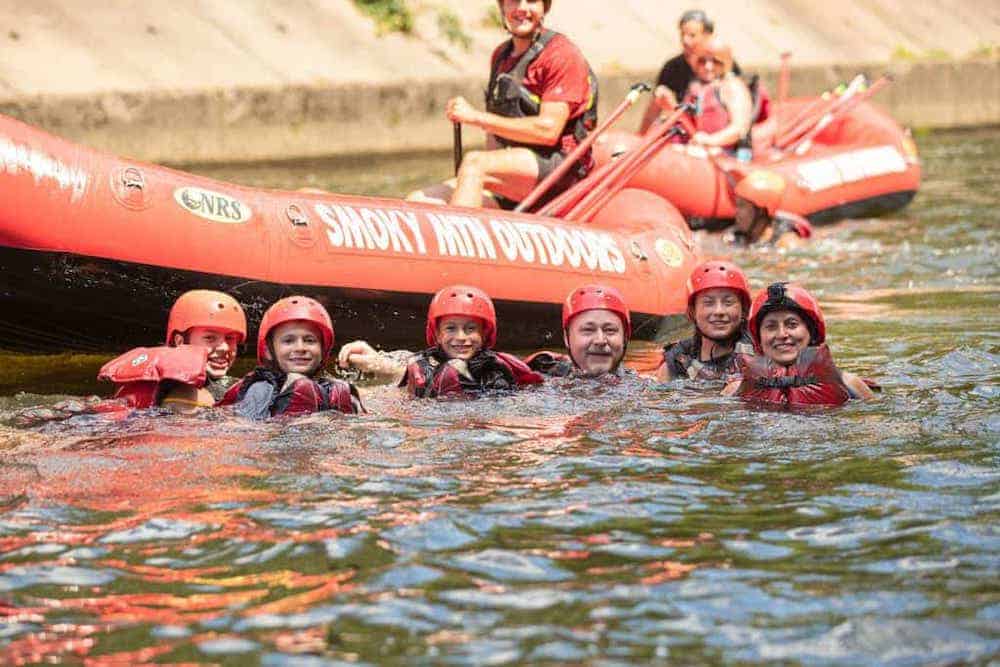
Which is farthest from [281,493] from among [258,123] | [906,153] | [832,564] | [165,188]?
[258,123]

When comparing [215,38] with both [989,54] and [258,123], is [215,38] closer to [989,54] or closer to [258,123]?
[258,123]

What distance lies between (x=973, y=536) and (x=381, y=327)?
379cm

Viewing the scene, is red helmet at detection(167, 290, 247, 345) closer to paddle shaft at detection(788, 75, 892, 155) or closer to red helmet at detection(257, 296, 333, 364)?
red helmet at detection(257, 296, 333, 364)

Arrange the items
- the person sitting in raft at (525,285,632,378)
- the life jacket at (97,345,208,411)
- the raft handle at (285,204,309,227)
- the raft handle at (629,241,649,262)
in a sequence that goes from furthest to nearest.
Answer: the raft handle at (629,241,649,262) < the raft handle at (285,204,309,227) < the person sitting in raft at (525,285,632,378) < the life jacket at (97,345,208,411)

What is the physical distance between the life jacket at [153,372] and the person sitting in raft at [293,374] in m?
0.21

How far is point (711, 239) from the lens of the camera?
12.4m

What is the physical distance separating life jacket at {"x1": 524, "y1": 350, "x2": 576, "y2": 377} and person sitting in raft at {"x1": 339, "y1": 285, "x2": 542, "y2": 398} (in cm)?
16

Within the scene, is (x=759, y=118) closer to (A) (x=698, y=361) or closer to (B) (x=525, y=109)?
(B) (x=525, y=109)

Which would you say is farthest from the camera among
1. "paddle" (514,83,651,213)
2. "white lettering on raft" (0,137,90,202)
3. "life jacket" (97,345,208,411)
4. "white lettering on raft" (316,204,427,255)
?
"paddle" (514,83,651,213)

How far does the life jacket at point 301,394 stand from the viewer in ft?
21.9

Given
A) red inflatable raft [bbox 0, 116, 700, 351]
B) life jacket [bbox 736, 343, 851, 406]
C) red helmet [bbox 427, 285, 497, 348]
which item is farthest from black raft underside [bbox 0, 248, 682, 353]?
life jacket [bbox 736, 343, 851, 406]

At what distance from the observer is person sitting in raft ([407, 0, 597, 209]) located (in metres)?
9.03

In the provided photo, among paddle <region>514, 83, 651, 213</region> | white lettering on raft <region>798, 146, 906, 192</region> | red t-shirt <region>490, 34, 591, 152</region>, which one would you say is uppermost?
red t-shirt <region>490, 34, 591, 152</region>

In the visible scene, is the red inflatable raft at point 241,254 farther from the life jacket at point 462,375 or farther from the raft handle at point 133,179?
the life jacket at point 462,375
